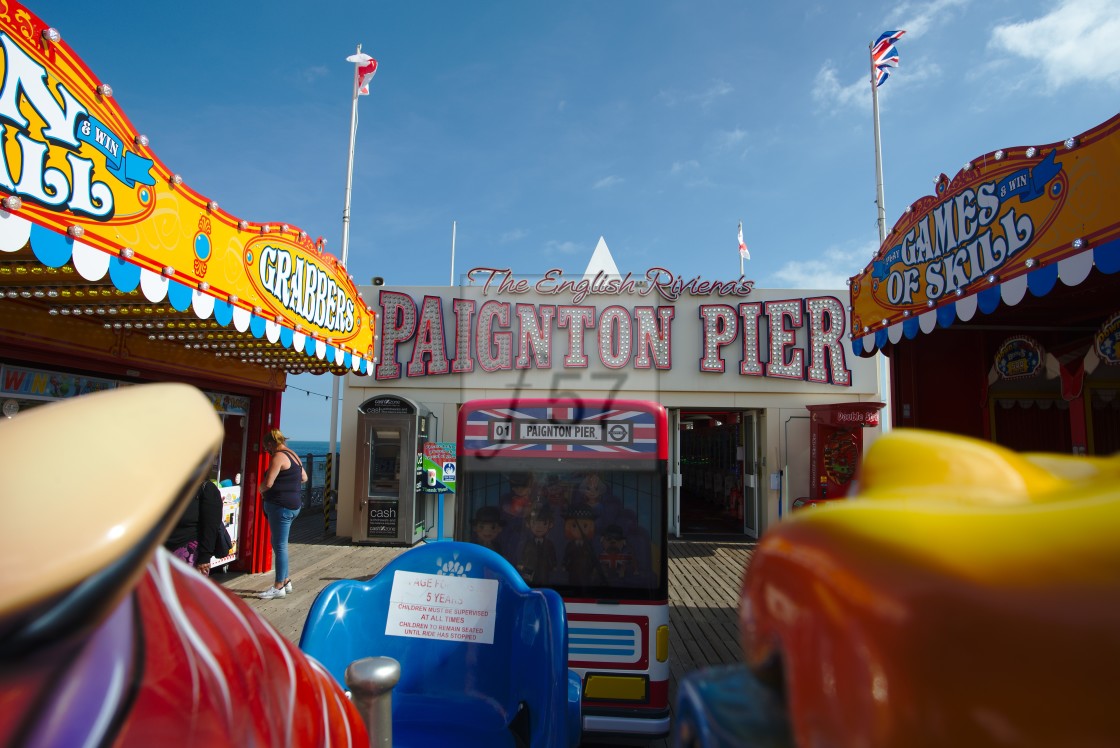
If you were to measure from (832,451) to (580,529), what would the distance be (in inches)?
300

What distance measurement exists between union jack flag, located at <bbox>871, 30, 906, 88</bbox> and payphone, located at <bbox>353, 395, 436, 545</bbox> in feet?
39.5

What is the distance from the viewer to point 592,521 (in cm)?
413

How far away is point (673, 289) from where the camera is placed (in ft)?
38.2

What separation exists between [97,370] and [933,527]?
22.1 feet

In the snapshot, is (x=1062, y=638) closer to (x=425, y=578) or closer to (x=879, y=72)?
(x=425, y=578)

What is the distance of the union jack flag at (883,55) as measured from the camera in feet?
42.2

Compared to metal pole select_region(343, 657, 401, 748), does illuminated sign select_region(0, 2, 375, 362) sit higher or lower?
higher

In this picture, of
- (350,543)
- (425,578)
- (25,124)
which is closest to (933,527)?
(425,578)

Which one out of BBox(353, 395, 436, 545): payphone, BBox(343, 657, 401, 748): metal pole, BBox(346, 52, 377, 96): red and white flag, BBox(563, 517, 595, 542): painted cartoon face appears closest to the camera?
BBox(343, 657, 401, 748): metal pole

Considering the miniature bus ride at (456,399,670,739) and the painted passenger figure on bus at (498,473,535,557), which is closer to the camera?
the miniature bus ride at (456,399,670,739)

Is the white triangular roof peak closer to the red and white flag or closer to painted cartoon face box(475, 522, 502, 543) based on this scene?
the red and white flag

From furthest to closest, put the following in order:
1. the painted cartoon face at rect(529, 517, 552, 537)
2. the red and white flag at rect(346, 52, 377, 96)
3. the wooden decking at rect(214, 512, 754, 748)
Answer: the red and white flag at rect(346, 52, 377, 96) → the wooden decking at rect(214, 512, 754, 748) → the painted cartoon face at rect(529, 517, 552, 537)

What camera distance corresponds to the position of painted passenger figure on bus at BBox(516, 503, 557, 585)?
162 inches

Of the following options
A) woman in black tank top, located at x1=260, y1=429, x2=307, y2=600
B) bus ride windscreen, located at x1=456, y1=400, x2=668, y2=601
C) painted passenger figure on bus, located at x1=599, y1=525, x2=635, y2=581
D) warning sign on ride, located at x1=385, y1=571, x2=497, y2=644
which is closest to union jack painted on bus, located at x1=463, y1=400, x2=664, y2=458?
bus ride windscreen, located at x1=456, y1=400, x2=668, y2=601
